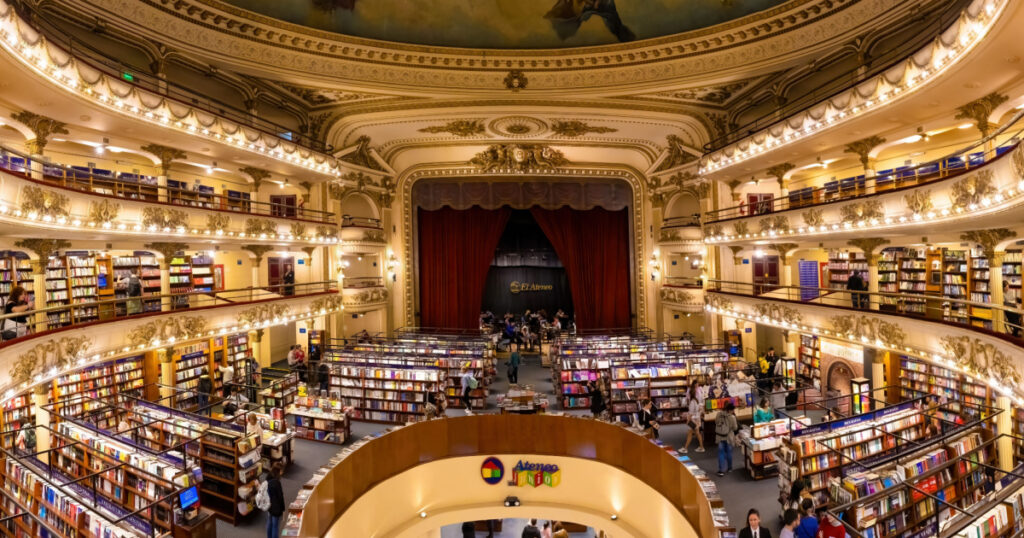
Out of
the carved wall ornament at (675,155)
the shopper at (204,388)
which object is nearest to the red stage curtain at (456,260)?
the carved wall ornament at (675,155)

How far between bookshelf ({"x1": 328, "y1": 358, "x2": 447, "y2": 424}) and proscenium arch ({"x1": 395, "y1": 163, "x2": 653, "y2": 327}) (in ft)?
23.3

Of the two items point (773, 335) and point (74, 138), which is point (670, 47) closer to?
point (773, 335)

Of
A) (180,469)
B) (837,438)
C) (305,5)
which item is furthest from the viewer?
(305,5)

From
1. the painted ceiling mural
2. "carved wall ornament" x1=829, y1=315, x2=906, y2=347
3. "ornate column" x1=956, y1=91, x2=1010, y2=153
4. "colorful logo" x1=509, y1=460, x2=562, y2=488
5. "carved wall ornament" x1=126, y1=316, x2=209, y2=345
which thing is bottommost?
"colorful logo" x1=509, y1=460, x2=562, y2=488

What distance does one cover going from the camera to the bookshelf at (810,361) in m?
13.1

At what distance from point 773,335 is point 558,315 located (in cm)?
794

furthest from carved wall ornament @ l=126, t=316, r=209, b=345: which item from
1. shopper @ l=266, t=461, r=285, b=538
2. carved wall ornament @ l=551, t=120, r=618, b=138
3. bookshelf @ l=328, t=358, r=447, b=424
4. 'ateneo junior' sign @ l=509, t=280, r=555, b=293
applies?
'ateneo junior' sign @ l=509, t=280, r=555, b=293

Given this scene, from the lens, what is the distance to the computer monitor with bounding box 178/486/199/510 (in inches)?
240

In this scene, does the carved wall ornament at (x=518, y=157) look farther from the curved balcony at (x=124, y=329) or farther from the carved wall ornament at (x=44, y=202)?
the carved wall ornament at (x=44, y=202)

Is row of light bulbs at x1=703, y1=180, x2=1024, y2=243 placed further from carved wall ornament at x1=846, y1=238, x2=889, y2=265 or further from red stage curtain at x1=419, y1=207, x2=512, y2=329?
red stage curtain at x1=419, y1=207, x2=512, y2=329

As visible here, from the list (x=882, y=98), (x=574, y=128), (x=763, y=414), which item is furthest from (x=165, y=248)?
(x=882, y=98)

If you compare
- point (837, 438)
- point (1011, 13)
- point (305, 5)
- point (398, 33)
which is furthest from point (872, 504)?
point (305, 5)

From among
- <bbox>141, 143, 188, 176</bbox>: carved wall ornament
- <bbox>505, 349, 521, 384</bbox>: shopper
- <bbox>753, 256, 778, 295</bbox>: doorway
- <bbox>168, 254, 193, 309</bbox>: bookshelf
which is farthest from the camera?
<bbox>753, 256, 778, 295</bbox>: doorway

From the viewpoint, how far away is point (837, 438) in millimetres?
7469
